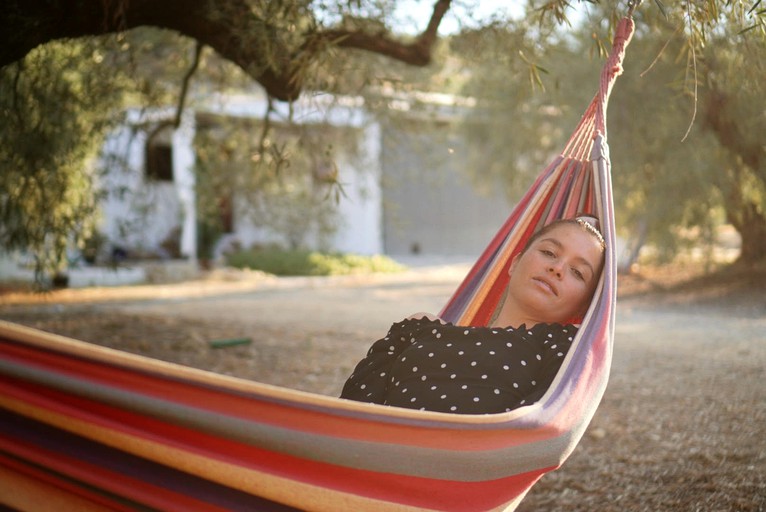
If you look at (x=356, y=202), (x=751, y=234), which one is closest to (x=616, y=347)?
(x=751, y=234)

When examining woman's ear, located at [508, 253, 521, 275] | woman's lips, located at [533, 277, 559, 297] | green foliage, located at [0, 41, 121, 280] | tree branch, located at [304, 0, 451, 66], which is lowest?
woman's lips, located at [533, 277, 559, 297]

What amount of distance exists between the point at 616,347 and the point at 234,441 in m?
4.42

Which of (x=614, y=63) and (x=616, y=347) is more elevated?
(x=614, y=63)

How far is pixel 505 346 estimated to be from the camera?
203 cm

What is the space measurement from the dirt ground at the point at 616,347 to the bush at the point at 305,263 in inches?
23.4

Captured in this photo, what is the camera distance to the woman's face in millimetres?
2254

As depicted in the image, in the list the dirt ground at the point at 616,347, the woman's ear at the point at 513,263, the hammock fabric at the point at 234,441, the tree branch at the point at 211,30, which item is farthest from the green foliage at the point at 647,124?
the hammock fabric at the point at 234,441

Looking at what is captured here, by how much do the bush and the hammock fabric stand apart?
9.20 m

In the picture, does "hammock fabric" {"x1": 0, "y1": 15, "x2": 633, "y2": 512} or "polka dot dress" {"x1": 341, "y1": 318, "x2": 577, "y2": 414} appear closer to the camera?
"hammock fabric" {"x1": 0, "y1": 15, "x2": 633, "y2": 512}

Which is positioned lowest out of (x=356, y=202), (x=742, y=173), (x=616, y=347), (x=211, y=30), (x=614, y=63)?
(x=616, y=347)

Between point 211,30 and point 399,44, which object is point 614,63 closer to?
point 399,44

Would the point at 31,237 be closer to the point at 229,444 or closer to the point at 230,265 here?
the point at 229,444

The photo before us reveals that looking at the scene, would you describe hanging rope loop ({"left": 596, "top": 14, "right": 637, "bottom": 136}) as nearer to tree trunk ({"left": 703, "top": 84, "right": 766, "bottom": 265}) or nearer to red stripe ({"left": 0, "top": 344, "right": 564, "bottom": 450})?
red stripe ({"left": 0, "top": 344, "right": 564, "bottom": 450})

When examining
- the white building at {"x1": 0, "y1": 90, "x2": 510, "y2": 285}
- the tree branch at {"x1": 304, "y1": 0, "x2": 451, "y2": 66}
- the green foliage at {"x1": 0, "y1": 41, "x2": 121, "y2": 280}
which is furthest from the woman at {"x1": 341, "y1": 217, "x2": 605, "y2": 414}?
the white building at {"x1": 0, "y1": 90, "x2": 510, "y2": 285}
